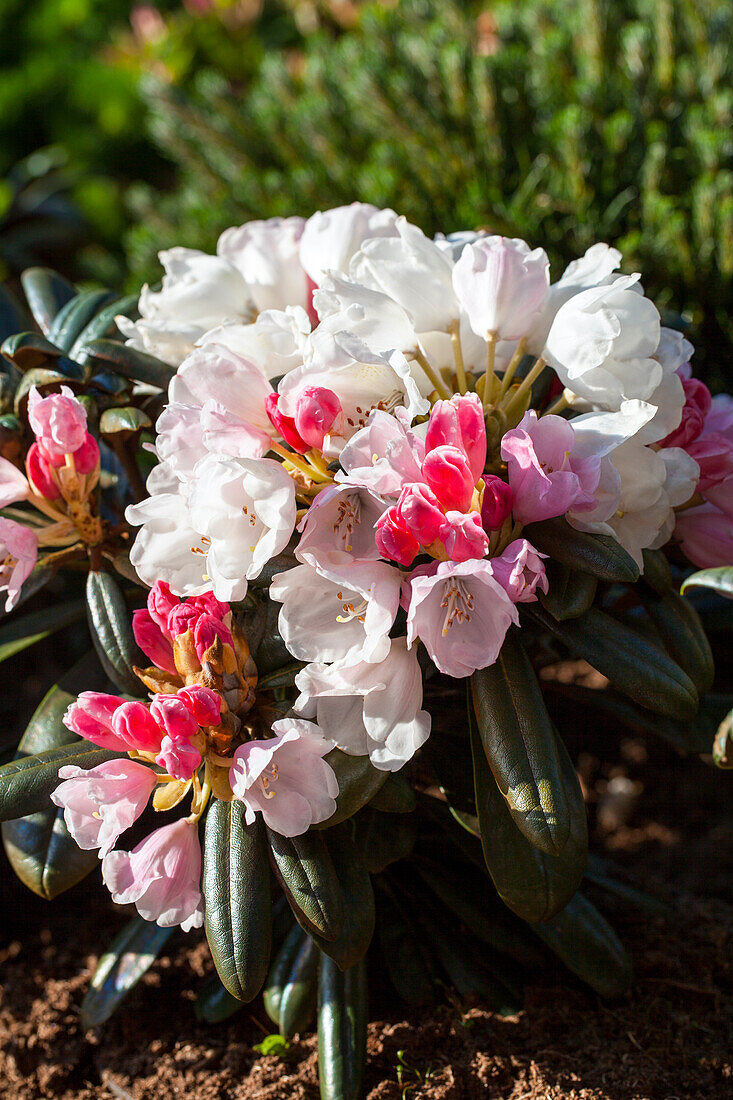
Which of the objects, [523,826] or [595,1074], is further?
[595,1074]

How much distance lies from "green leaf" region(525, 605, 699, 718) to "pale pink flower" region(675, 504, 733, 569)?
0.61 feet

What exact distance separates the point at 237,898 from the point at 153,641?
30 cm

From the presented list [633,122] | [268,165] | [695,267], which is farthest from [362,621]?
[268,165]

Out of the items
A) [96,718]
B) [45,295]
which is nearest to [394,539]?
[96,718]

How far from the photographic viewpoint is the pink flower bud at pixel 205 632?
1006mm

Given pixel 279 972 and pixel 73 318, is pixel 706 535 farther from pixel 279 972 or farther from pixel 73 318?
pixel 73 318

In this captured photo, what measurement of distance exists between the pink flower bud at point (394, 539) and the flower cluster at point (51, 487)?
1.40ft

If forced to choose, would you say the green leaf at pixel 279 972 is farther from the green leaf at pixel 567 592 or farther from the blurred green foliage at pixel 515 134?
the blurred green foliage at pixel 515 134

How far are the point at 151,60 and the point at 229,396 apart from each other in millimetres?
4797

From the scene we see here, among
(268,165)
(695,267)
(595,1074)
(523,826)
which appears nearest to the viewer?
(523,826)

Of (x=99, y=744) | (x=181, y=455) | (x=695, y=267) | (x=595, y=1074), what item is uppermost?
(x=181, y=455)

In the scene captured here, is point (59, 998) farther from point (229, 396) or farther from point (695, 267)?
point (695, 267)

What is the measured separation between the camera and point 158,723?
0.98 meters

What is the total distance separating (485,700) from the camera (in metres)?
1.05
